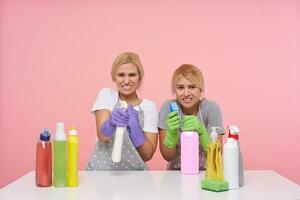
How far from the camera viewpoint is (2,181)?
231 centimetres

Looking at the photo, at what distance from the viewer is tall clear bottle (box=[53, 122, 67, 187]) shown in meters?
1.21

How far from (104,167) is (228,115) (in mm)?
952

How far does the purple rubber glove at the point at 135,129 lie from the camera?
1540 mm

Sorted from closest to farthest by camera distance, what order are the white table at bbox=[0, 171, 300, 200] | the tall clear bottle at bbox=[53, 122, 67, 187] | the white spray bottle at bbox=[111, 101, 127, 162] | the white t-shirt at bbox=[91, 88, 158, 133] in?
the white table at bbox=[0, 171, 300, 200] → the tall clear bottle at bbox=[53, 122, 67, 187] → the white spray bottle at bbox=[111, 101, 127, 162] → the white t-shirt at bbox=[91, 88, 158, 133]

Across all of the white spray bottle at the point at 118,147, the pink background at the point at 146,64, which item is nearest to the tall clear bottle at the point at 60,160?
the white spray bottle at the point at 118,147

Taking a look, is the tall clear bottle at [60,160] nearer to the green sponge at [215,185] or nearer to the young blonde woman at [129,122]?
the young blonde woman at [129,122]

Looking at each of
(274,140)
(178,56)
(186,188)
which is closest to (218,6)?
(178,56)

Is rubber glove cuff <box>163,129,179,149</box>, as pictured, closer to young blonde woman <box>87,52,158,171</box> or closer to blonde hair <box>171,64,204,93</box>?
young blonde woman <box>87,52,158,171</box>

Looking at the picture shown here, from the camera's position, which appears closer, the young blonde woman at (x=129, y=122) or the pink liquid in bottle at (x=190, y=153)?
the pink liquid in bottle at (x=190, y=153)

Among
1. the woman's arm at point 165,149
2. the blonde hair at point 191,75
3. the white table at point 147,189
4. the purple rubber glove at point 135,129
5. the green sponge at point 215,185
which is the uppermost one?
the blonde hair at point 191,75

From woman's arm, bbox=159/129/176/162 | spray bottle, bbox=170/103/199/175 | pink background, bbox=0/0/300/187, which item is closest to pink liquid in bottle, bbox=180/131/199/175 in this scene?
spray bottle, bbox=170/103/199/175

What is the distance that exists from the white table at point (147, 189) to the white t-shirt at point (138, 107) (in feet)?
0.94

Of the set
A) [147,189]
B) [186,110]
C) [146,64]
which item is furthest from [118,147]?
[146,64]

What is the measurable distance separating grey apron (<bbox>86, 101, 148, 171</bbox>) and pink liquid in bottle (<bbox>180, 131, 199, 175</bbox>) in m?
0.20
